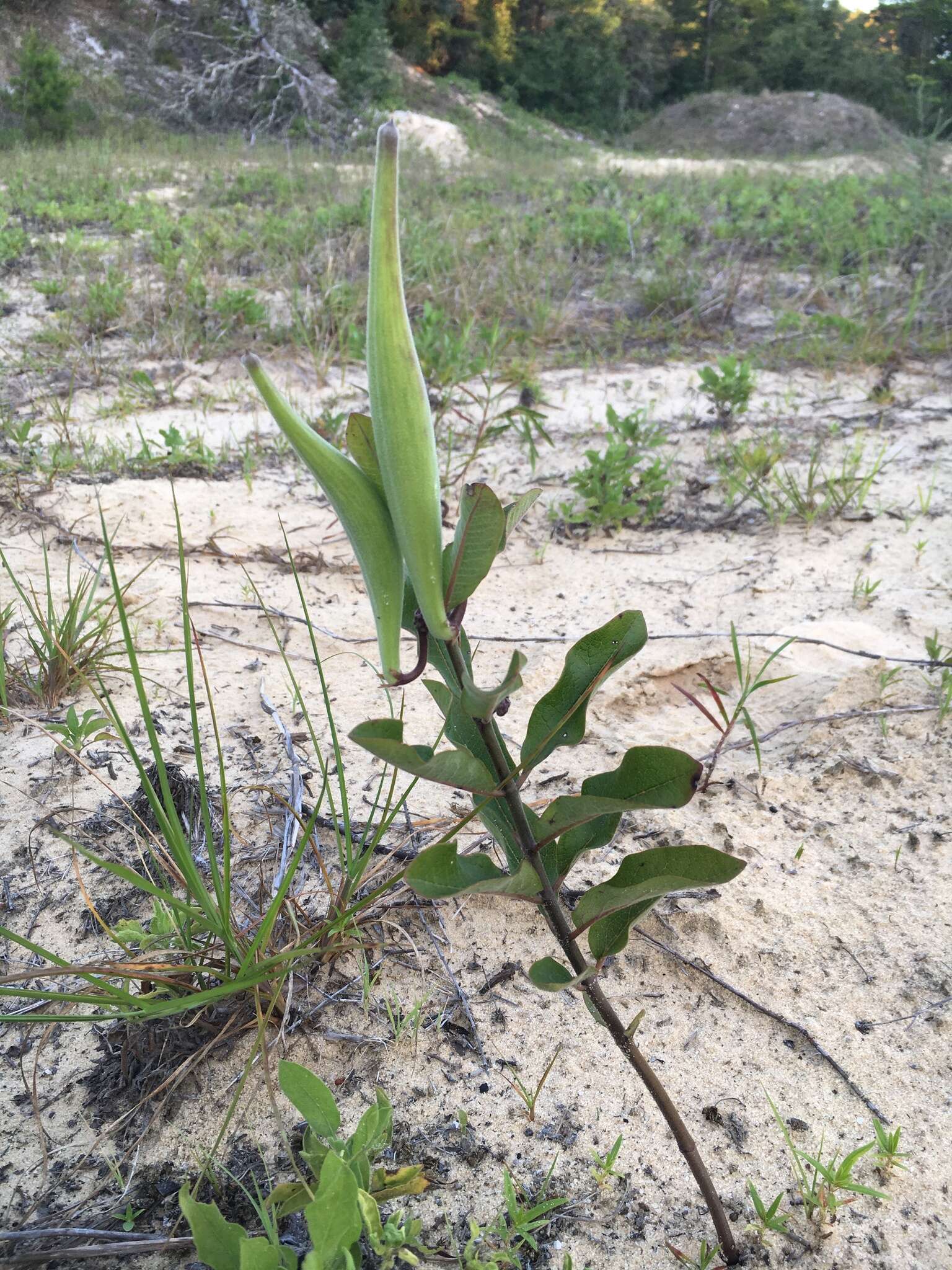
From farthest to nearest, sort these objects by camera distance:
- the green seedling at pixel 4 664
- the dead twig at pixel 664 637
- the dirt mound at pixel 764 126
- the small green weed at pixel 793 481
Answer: the dirt mound at pixel 764 126 < the small green weed at pixel 793 481 < the dead twig at pixel 664 637 < the green seedling at pixel 4 664

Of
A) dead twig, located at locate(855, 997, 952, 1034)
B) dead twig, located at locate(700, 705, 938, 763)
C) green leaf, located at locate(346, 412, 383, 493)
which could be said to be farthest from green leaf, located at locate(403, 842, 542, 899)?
dead twig, located at locate(700, 705, 938, 763)

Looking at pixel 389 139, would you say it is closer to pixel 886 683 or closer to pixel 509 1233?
pixel 509 1233

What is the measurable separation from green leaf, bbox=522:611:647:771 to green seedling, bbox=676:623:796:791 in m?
0.31

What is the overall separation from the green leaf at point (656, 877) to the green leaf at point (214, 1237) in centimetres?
43

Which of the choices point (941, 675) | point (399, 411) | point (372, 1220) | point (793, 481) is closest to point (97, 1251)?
point (372, 1220)

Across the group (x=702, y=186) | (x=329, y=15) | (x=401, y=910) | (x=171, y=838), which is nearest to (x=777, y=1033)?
(x=401, y=910)

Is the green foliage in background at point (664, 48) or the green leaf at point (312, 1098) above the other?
the green foliage in background at point (664, 48)

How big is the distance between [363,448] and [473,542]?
0.13 metres

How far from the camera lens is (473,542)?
2.26ft

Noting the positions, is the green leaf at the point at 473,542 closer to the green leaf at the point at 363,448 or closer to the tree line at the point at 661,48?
the green leaf at the point at 363,448

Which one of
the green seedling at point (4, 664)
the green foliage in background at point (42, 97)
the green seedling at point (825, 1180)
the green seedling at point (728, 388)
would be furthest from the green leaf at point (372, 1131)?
the green foliage in background at point (42, 97)

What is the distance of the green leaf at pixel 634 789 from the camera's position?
2.42ft

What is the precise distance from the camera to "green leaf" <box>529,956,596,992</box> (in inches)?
29.3

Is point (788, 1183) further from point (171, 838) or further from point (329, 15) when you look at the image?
point (329, 15)
